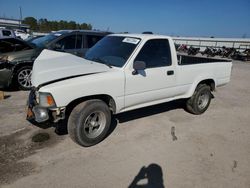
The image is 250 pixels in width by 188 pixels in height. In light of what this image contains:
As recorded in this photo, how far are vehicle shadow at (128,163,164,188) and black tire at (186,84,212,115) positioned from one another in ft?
8.37

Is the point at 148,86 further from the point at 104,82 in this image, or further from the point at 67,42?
the point at 67,42

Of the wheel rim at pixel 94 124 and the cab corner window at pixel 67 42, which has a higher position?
the cab corner window at pixel 67 42

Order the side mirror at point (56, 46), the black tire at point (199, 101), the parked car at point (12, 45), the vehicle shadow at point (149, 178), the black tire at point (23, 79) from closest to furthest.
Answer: the vehicle shadow at point (149, 178) → the black tire at point (199, 101) → the black tire at point (23, 79) → the parked car at point (12, 45) → the side mirror at point (56, 46)

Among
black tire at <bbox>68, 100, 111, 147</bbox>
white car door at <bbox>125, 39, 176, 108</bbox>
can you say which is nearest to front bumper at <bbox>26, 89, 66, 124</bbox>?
black tire at <bbox>68, 100, 111, 147</bbox>

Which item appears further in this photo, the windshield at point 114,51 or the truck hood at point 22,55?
the truck hood at point 22,55

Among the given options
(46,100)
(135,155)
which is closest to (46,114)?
(46,100)

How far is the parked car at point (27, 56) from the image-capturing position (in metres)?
6.26

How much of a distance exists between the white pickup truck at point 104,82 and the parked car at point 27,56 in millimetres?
1497

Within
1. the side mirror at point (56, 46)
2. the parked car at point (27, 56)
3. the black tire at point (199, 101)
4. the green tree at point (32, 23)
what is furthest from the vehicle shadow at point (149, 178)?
the green tree at point (32, 23)

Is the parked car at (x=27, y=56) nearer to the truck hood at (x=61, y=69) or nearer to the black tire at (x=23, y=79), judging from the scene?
the black tire at (x=23, y=79)

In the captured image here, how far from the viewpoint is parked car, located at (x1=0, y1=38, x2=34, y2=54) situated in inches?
263

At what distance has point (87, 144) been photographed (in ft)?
12.5

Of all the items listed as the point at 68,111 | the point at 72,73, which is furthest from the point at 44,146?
the point at 72,73

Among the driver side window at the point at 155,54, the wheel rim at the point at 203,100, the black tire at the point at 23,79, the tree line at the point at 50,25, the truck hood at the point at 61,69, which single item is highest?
the tree line at the point at 50,25
